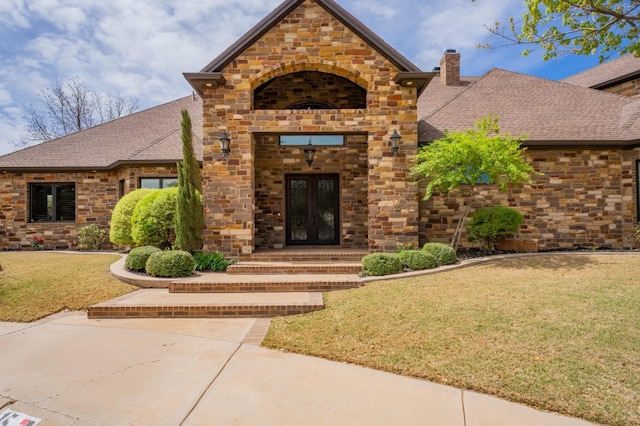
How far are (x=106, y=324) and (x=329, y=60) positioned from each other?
27.5 feet

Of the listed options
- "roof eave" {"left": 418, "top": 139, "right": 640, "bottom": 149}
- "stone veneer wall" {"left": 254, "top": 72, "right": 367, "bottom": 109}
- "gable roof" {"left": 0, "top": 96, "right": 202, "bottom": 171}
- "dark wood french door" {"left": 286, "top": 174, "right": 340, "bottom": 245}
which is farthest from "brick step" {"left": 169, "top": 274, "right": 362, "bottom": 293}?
"stone veneer wall" {"left": 254, "top": 72, "right": 367, "bottom": 109}

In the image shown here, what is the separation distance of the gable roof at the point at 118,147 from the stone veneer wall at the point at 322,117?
335 cm

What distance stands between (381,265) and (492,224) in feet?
13.6

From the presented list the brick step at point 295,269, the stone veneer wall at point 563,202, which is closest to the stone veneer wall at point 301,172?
the stone veneer wall at point 563,202

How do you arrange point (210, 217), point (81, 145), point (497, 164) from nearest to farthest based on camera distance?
point (497, 164)
point (210, 217)
point (81, 145)

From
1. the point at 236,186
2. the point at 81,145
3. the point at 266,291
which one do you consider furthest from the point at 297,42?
the point at 81,145

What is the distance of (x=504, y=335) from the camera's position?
4.41m

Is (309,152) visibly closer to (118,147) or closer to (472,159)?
(472,159)

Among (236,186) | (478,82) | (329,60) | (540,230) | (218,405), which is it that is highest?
(478,82)

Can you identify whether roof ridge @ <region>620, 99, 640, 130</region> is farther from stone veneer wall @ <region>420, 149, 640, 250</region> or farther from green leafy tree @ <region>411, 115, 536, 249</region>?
green leafy tree @ <region>411, 115, 536, 249</region>

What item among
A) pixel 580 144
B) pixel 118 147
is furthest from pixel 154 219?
pixel 580 144

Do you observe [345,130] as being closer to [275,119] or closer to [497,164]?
[275,119]

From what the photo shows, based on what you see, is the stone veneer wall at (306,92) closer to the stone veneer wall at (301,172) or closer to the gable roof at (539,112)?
the stone veneer wall at (301,172)

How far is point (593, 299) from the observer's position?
18.4ft
